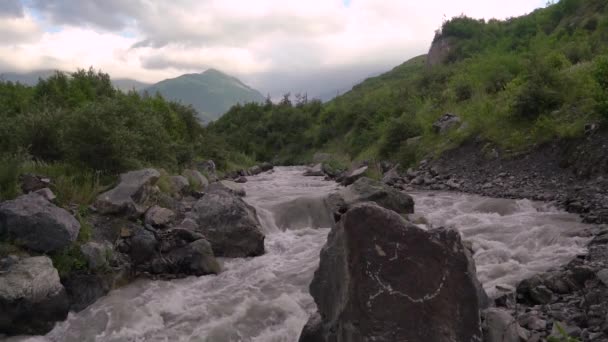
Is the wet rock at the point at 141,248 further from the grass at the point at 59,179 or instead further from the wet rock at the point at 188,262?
the grass at the point at 59,179

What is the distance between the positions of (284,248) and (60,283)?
5.14m

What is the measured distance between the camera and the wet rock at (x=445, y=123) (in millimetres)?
20500

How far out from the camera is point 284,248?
38.3 ft

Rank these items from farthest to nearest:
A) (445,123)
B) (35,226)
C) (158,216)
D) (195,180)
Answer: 1. (445,123)
2. (195,180)
3. (158,216)
4. (35,226)

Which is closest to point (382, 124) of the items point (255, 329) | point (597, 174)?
point (597, 174)

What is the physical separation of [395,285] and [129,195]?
7.92 meters

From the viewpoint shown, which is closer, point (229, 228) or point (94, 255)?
point (94, 255)

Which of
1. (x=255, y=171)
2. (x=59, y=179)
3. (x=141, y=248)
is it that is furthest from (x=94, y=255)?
(x=255, y=171)

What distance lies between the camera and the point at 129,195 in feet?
37.1

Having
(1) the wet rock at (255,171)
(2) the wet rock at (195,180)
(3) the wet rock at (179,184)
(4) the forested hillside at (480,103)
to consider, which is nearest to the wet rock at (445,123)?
(4) the forested hillside at (480,103)

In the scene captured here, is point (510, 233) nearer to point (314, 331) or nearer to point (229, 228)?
point (314, 331)

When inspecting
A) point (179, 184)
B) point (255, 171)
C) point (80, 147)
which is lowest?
point (255, 171)

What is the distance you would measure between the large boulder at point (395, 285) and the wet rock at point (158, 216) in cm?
603

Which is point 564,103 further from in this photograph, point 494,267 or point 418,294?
point 418,294
